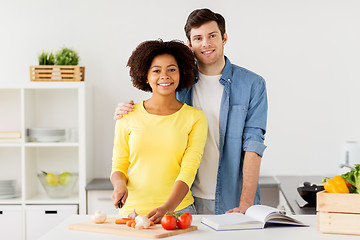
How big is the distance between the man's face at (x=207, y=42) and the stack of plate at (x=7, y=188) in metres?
2.00

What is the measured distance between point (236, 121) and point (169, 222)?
86 cm

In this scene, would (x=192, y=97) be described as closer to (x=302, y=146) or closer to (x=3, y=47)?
(x=302, y=146)

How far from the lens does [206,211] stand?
7.77 feet

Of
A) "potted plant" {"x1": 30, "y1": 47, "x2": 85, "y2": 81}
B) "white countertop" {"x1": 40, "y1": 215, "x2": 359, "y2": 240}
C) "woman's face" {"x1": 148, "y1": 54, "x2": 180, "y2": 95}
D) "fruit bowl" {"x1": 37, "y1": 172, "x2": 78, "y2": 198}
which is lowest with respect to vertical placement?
"fruit bowl" {"x1": 37, "y1": 172, "x2": 78, "y2": 198}

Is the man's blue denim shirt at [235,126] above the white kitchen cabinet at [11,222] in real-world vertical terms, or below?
above

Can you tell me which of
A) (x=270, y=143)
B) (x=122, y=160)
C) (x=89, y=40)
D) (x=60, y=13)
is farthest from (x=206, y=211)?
(x=60, y=13)

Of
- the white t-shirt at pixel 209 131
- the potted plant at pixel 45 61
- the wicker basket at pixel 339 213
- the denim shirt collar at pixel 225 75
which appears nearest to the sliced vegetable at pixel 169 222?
the wicker basket at pixel 339 213

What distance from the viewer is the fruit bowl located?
142 inches

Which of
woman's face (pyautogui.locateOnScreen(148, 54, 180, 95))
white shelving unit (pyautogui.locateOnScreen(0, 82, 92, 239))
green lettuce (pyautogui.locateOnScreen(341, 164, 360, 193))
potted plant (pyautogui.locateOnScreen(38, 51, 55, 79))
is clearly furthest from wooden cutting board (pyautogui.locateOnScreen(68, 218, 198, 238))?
potted plant (pyautogui.locateOnScreen(38, 51, 55, 79))

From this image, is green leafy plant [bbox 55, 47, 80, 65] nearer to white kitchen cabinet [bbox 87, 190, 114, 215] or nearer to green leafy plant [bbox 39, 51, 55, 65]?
green leafy plant [bbox 39, 51, 55, 65]

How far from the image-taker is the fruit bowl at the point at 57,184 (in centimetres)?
361

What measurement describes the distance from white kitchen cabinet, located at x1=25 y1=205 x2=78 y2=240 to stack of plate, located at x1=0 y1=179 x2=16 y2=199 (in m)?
0.18

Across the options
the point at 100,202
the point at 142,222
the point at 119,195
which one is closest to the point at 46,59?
the point at 100,202

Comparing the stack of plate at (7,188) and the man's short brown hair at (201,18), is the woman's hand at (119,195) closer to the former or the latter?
the man's short brown hair at (201,18)
